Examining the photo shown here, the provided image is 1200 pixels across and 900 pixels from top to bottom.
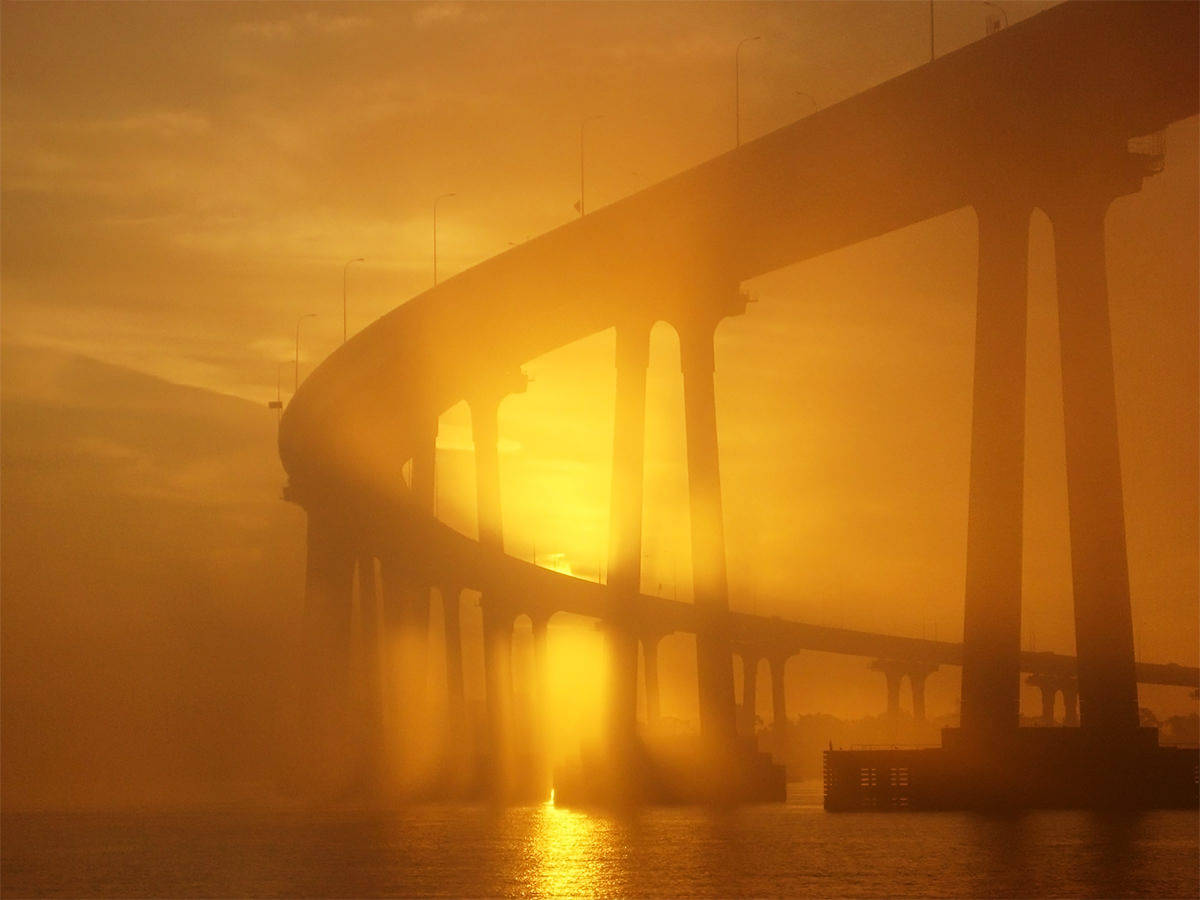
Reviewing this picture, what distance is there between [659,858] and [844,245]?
25922 millimetres

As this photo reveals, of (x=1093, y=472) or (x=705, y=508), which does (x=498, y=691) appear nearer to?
(x=705, y=508)

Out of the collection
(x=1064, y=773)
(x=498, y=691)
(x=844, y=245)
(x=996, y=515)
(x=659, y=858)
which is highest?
(x=844, y=245)

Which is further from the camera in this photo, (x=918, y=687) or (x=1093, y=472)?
(x=918, y=687)

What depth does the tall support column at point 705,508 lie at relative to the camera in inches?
3000

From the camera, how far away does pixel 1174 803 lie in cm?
6069

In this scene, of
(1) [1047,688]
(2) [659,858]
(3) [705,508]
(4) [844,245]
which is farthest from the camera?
(1) [1047,688]

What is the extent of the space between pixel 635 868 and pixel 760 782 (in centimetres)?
3195

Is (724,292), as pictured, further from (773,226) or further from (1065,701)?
(1065,701)

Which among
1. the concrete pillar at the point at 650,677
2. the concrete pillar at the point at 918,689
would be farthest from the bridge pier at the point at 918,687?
the concrete pillar at the point at 650,677

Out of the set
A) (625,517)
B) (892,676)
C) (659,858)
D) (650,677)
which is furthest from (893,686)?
(659,858)

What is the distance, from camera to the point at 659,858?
2160 inches

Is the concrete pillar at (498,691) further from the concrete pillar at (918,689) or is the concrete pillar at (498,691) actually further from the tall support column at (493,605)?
the concrete pillar at (918,689)

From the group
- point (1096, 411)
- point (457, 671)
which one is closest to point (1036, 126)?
point (1096, 411)

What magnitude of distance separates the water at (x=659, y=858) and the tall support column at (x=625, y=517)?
204 inches
